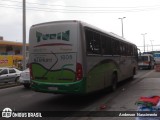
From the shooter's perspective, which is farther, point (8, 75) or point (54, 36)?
point (8, 75)

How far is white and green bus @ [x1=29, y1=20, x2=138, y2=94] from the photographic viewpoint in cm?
1055

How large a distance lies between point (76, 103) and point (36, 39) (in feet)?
9.73

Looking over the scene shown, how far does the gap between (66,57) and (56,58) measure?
1.50 feet

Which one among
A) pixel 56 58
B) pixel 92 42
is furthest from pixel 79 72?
pixel 92 42

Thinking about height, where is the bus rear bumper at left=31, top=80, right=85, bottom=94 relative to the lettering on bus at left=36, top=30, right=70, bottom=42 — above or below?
below

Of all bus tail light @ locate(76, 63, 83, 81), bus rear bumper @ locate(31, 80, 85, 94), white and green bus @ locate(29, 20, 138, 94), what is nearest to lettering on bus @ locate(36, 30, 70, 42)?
white and green bus @ locate(29, 20, 138, 94)

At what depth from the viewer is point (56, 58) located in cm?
1098

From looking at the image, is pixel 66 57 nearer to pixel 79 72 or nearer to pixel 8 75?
pixel 79 72

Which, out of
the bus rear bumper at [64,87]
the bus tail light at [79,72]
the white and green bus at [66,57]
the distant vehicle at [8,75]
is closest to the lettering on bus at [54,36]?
the white and green bus at [66,57]

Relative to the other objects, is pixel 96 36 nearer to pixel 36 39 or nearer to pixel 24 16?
pixel 36 39

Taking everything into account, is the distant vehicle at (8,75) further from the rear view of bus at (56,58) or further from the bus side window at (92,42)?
the bus side window at (92,42)

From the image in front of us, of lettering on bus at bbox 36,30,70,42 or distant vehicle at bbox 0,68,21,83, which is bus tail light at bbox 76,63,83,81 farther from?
distant vehicle at bbox 0,68,21,83

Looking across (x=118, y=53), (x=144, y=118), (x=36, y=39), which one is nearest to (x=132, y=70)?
(x=118, y=53)

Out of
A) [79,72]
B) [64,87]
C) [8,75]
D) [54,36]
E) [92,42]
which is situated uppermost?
[54,36]
